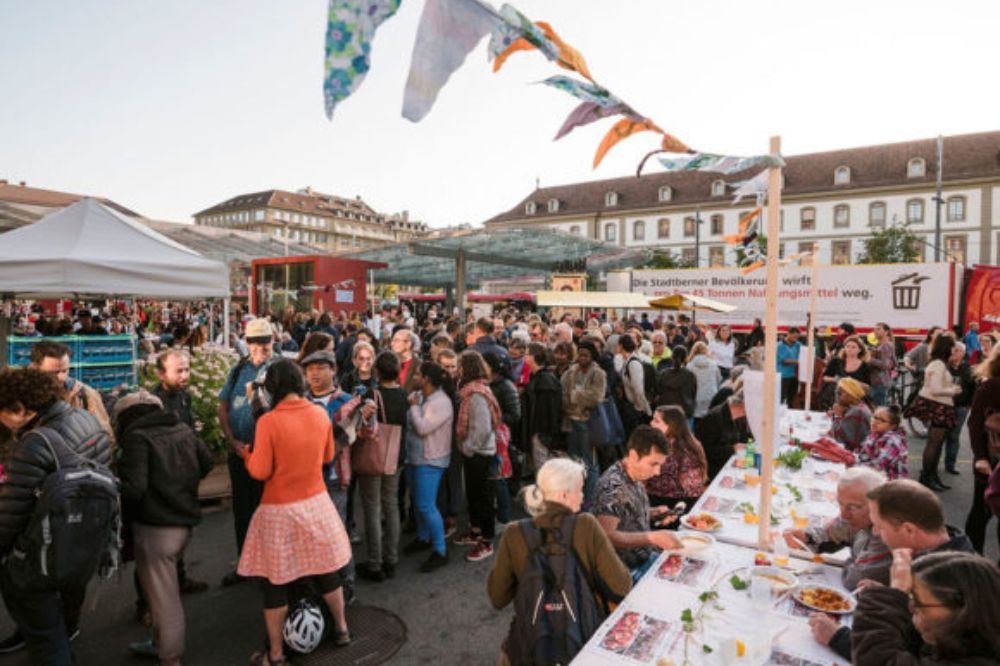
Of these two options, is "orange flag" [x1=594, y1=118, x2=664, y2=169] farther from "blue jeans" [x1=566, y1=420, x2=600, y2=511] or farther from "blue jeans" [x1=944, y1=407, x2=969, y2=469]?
"blue jeans" [x1=944, y1=407, x2=969, y2=469]

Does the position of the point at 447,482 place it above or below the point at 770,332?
below

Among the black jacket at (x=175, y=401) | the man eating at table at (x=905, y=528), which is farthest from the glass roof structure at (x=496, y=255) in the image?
the man eating at table at (x=905, y=528)

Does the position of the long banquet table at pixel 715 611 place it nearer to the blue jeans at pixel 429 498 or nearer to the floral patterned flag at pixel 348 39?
the blue jeans at pixel 429 498

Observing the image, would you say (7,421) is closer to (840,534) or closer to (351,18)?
(351,18)

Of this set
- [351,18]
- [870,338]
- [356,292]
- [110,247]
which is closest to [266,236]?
[356,292]

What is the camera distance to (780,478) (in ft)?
14.5

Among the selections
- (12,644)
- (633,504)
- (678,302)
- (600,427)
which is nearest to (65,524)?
(12,644)

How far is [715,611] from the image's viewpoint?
94.7 inches

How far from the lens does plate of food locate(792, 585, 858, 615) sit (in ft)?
7.84

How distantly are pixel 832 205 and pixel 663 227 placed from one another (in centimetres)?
1472

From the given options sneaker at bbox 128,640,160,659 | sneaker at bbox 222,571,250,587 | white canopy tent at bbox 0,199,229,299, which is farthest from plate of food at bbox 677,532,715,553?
white canopy tent at bbox 0,199,229,299

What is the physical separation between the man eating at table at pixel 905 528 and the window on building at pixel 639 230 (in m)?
57.7

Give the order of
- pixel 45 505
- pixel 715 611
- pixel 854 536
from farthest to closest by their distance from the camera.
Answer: pixel 854 536 → pixel 45 505 → pixel 715 611

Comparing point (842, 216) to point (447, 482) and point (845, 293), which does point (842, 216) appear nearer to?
point (845, 293)
